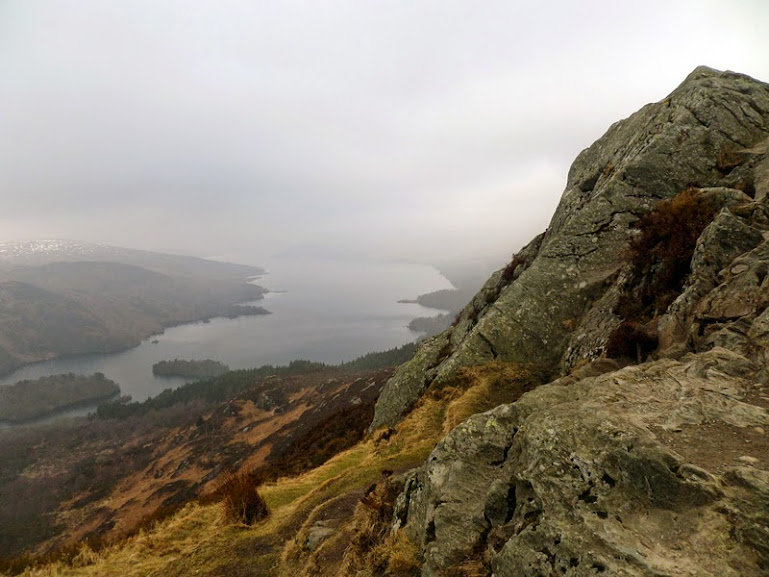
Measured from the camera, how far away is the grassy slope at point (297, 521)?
11.3 meters

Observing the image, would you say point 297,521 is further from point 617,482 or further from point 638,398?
point 638,398

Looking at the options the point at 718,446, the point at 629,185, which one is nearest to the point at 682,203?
the point at 629,185

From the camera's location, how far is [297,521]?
1349 centimetres

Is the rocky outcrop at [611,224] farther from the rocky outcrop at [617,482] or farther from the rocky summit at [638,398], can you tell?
the rocky outcrop at [617,482]

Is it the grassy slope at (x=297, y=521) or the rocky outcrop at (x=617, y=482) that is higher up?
the rocky outcrop at (x=617, y=482)

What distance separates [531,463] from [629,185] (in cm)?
1856

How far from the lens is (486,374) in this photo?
18031 mm

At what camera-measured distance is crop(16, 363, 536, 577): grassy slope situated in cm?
1130

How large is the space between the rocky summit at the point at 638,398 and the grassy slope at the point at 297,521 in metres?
2.15

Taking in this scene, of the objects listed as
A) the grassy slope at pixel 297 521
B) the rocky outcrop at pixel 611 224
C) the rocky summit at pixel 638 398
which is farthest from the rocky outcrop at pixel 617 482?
the rocky outcrop at pixel 611 224

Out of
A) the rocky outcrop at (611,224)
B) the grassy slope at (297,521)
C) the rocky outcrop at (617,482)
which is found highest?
the rocky outcrop at (611,224)

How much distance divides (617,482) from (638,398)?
2.59m

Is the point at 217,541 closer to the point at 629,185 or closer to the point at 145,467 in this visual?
the point at 629,185

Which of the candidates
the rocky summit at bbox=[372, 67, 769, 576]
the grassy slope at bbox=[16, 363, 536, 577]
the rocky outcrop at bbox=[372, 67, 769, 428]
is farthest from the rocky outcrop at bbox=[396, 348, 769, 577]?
the rocky outcrop at bbox=[372, 67, 769, 428]
